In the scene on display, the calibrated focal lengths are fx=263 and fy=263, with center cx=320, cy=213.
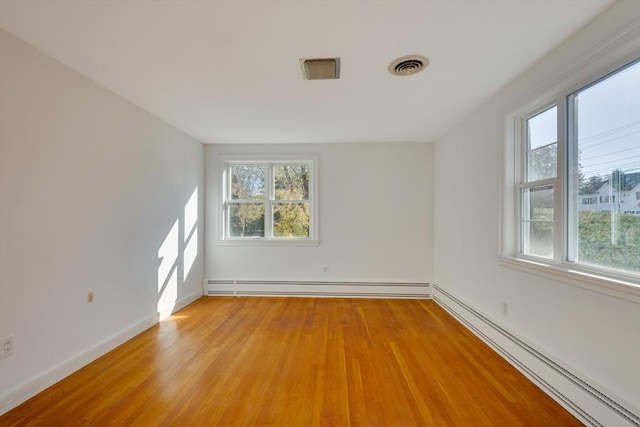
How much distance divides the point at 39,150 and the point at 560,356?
383cm

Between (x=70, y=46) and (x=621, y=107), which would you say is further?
(x=70, y=46)

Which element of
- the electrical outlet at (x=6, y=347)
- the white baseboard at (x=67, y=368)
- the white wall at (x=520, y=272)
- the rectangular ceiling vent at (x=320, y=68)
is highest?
the rectangular ceiling vent at (x=320, y=68)

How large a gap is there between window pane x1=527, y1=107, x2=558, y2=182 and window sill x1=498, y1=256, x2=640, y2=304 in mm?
671

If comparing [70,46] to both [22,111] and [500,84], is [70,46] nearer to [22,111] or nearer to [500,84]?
Result: [22,111]

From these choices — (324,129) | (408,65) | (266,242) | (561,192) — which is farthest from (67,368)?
(561,192)

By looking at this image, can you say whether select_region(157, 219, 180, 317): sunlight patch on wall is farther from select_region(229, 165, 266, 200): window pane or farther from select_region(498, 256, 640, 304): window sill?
select_region(498, 256, 640, 304): window sill

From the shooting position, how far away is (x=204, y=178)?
4.17 meters

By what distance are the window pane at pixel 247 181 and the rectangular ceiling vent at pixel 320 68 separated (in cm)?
235

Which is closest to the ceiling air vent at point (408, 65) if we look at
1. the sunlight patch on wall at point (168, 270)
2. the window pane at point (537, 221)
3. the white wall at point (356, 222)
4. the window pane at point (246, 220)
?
the window pane at point (537, 221)

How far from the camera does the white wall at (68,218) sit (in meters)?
1.69

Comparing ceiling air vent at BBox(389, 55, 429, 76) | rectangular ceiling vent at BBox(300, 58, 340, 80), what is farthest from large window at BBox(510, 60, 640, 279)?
rectangular ceiling vent at BBox(300, 58, 340, 80)

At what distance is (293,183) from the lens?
423cm

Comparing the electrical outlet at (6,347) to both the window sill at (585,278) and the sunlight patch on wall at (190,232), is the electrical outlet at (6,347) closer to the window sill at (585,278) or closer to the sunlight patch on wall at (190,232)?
the sunlight patch on wall at (190,232)

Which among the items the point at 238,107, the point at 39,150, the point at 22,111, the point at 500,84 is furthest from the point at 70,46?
the point at 500,84
